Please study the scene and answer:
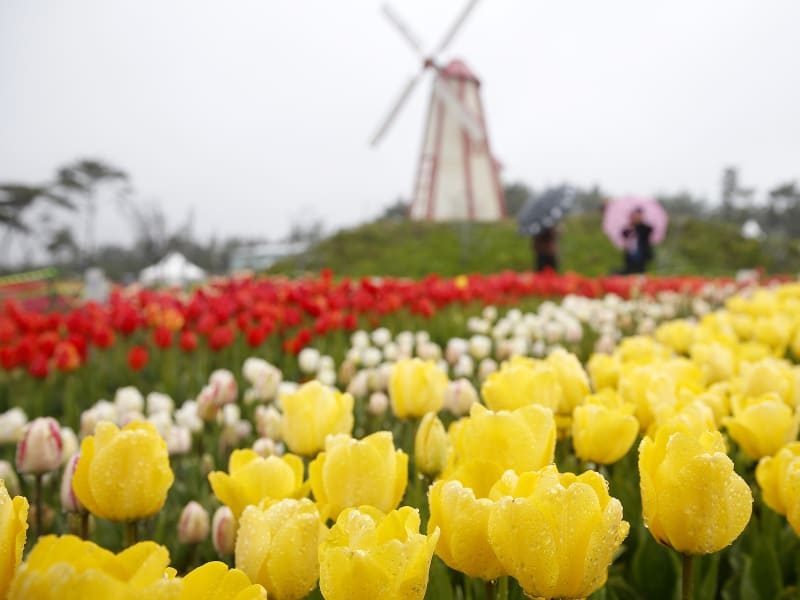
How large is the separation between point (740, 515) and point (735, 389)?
90 cm

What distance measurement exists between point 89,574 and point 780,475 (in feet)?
3.01

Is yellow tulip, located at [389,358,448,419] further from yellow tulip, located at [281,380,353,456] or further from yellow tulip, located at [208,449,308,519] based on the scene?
yellow tulip, located at [208,449,308,519]

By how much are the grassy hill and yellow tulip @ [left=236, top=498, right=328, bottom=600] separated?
16881 mm

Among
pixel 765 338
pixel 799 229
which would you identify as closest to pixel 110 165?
pixel 799 229

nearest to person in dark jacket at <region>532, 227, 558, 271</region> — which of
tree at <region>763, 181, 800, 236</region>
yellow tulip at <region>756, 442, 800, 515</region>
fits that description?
yellow tulip at <region>756, 442, 800, 515</region>

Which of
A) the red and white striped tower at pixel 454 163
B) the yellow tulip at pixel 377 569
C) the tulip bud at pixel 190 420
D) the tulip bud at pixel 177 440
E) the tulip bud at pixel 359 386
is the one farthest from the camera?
the red and white striped tower at pixel 454 163

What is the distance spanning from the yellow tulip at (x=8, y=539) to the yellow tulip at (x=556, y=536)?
43 cm

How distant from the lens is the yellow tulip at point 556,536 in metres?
0.67

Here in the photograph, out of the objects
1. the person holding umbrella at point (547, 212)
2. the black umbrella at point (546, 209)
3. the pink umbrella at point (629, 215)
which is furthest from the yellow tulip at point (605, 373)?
the pink umbrella at point (629, 215)

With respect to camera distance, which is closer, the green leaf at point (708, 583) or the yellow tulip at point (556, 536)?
the yellow tulip at point (556, 536)

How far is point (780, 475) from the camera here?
99 centimetres

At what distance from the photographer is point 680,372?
160cm

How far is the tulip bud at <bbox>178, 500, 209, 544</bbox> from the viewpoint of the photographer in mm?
1359

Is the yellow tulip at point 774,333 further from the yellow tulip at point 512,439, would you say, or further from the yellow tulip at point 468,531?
the yellow tulip at point 468,531
